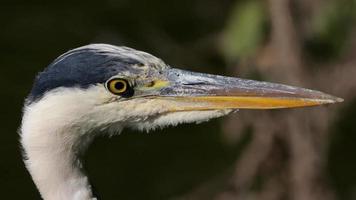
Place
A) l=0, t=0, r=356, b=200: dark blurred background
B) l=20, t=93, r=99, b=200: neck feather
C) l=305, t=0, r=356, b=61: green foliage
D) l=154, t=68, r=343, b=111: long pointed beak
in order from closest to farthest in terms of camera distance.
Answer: l=20, t=93, r=99, b=200: neck feather, l=154, t=68, r=343, b=111: long pointed beak, l=305, t=0, r=356, b=61: green foliage, l=0, t=0, r=356, b=200: dark blurred background

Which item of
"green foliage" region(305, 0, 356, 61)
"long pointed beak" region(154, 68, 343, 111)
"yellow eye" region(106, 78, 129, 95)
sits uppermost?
"green foliage" region(305, 0, 356, 61)

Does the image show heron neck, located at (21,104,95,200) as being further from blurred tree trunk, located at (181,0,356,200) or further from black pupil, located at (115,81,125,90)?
blurred tree trunk, located at (181,0,356,200)

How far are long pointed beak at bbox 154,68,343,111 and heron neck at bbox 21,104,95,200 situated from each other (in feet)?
1.27

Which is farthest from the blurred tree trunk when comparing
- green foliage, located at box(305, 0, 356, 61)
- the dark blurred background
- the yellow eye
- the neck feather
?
the neck feather

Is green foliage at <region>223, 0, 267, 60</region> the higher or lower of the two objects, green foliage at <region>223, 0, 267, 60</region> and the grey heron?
the higher

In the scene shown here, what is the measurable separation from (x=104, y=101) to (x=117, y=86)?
0.23ft

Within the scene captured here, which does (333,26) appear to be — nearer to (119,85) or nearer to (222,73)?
(119,85)

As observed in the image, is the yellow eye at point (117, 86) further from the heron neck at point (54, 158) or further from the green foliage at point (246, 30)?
the green foliage at point (246, 30)

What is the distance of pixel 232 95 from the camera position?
3.77 meters

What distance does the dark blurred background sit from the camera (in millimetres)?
5191

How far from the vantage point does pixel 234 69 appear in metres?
5.84

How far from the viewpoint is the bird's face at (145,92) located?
365cm

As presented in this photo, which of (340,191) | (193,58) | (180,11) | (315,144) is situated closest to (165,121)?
(315,144)

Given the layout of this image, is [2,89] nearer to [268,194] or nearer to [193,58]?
[193,58]
